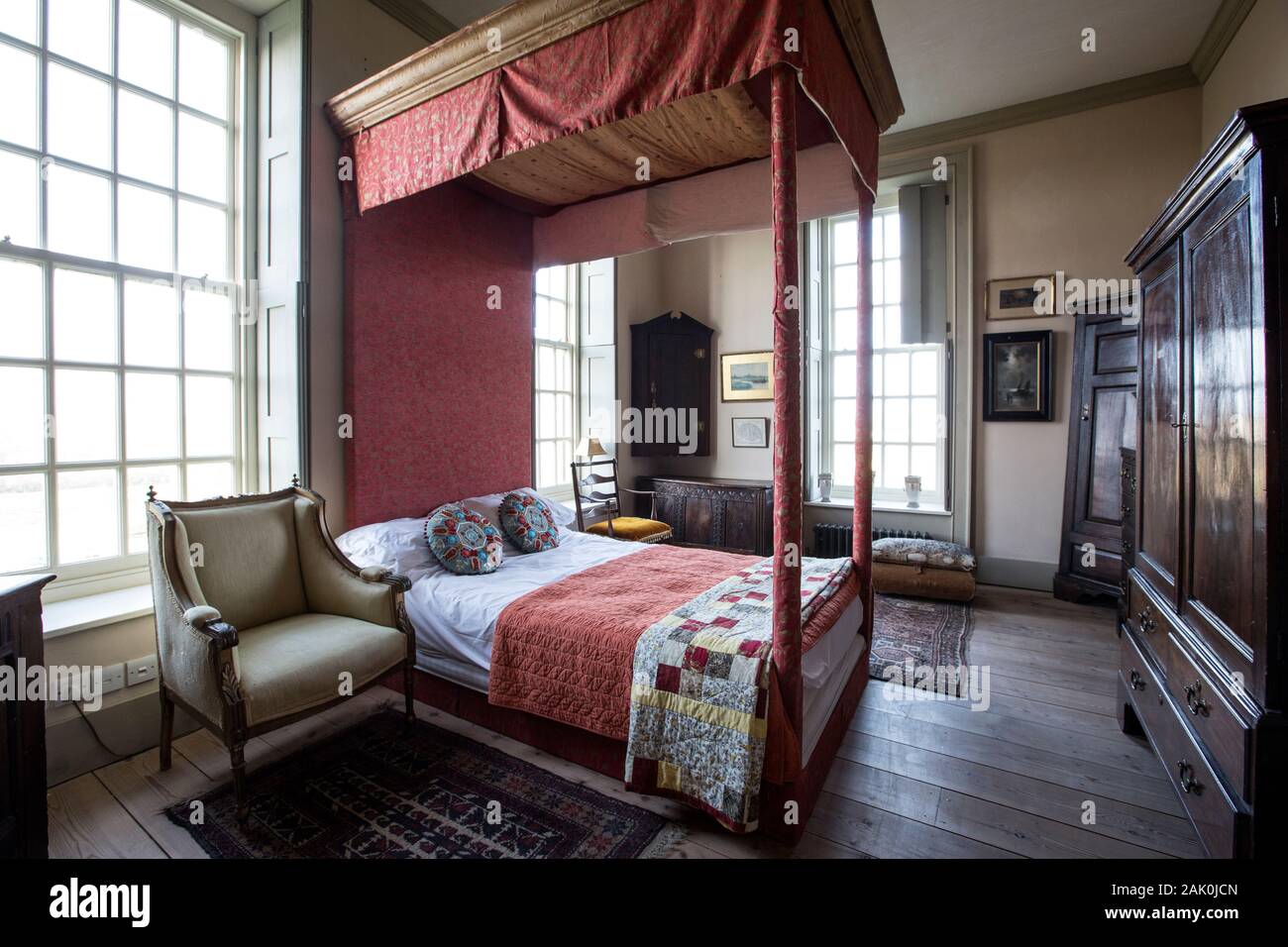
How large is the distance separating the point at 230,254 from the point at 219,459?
108 centimetres

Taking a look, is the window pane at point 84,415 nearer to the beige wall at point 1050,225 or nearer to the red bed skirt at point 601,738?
the red bed skirt at point 601,738

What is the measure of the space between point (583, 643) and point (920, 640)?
250 cm

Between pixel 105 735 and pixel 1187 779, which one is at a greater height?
pixel 1187 779

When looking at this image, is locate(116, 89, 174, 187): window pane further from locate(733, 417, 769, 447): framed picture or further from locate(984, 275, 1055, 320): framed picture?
locate(984, 275, 1055, 320): framed picture

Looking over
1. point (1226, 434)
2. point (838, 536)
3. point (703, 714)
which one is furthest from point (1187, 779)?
point (838, 536)

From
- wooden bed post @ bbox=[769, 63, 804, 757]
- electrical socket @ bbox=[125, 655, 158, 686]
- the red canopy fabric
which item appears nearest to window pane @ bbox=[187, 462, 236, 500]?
electrical socket @ bbox=[125, 655, 158, 686]

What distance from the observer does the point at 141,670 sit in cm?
256

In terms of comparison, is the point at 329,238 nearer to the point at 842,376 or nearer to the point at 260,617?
the point at 260,617

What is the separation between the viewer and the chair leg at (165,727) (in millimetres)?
2354

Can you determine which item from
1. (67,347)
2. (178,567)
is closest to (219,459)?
(67,347)

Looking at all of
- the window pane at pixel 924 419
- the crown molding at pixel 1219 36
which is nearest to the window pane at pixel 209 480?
the window pane at pixel 924 419

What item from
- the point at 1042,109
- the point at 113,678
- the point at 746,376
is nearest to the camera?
the point at 113,678

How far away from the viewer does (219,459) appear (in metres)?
3.09

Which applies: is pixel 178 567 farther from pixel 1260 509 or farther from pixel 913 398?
pixel 913 398
